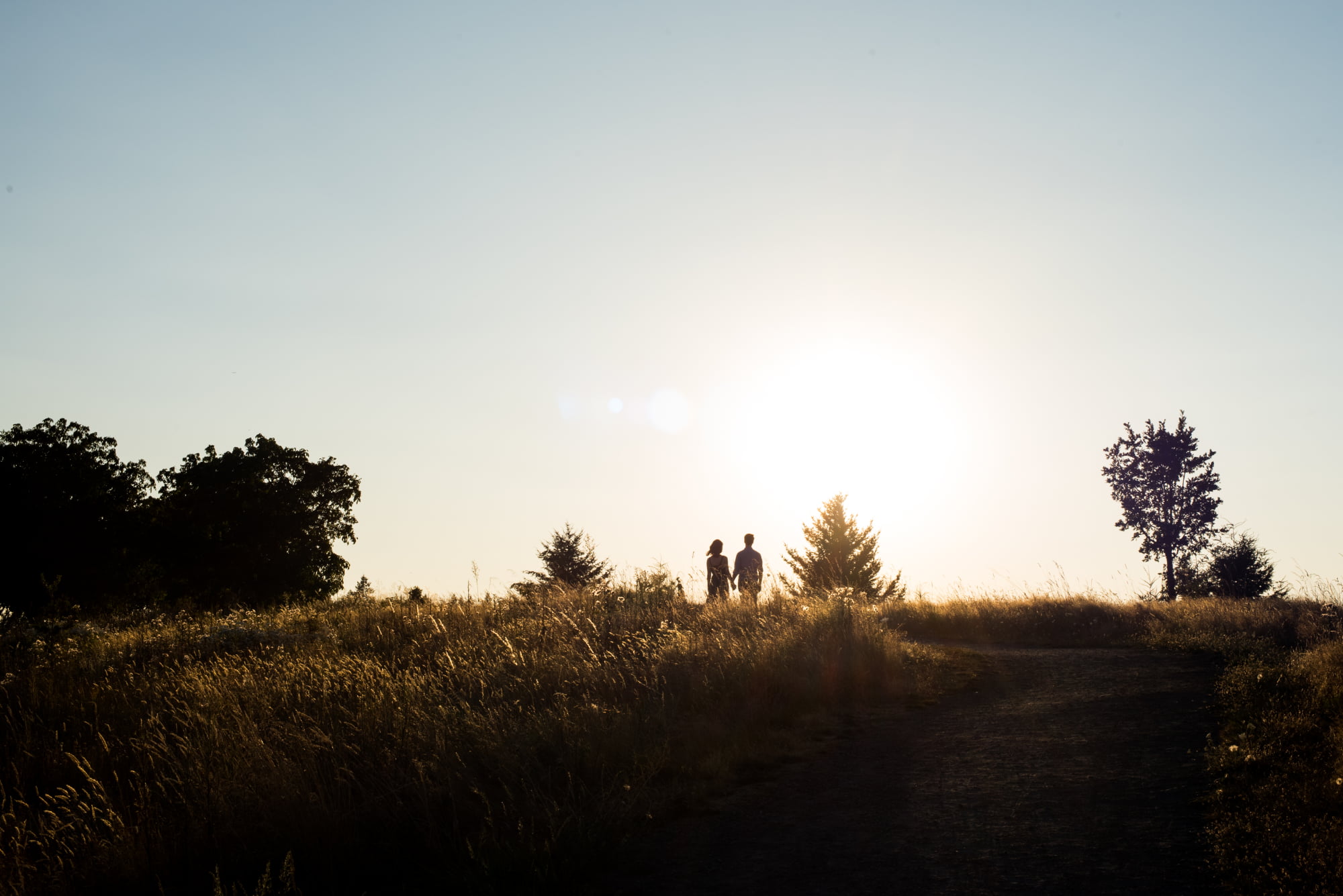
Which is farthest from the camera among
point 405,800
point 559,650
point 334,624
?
point 334,624

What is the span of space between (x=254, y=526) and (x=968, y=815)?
4208 centimetres

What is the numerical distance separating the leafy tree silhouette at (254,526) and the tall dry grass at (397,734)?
95.8 feet

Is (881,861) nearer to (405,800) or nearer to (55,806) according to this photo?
(405,800)

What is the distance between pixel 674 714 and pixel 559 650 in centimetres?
228

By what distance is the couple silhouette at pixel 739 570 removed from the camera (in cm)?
1650

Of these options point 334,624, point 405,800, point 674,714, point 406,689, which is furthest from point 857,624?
point 334,624

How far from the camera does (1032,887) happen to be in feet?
15.1

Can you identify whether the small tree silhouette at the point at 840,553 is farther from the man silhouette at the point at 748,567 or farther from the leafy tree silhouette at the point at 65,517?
the leafy tree silhouette at the point at 65,517

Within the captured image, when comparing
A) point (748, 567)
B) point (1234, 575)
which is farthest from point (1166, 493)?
point (748, 567)

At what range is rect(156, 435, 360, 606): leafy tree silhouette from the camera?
40312mm

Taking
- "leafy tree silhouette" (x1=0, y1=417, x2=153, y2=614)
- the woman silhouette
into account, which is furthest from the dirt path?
"leafy tree silhouette" (x1=0, y1=417, x2=153, y2=614)

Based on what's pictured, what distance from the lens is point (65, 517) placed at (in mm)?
36875

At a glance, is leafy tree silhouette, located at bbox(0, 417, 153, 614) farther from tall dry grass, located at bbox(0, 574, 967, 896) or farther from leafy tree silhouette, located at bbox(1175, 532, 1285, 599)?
leafy tree silhouette, located at bbox(1175, 532, 1285, 599)

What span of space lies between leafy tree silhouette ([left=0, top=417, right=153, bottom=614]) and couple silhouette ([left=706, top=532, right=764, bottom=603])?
97.8 feet
